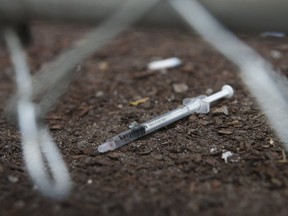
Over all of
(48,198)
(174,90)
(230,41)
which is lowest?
(48,198)

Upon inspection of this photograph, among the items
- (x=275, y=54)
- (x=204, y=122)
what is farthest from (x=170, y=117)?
(x=275, y=54)

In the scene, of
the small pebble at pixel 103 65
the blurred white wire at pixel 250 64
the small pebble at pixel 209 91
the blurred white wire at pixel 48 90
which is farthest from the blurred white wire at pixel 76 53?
the small pebble at pixel 209 91

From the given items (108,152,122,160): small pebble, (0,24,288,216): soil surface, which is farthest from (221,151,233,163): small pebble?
(108,152,122,160): small pebble

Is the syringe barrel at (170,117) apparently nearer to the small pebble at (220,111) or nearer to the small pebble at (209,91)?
the small pebble at (220,111)

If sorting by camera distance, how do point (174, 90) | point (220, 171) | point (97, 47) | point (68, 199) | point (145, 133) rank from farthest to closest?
point (97, 47) → point (174, 90) → point (145, 133) → point (220, 171) → point (68, 199)

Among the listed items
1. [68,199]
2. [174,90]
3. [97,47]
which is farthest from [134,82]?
[68,199]

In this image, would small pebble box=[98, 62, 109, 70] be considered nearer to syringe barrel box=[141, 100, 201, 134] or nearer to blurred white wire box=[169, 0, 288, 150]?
blurred white wire box=[169, 0, 288, 150]

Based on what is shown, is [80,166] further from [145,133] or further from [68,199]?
[145,133]
